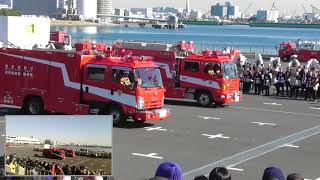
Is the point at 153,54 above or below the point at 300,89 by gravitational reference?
above

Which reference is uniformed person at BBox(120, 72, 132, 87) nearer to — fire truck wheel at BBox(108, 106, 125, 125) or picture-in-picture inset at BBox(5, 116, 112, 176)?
fire truck wheel at BBox(108, 106, 125, 125)

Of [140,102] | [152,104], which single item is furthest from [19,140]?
[152,104]

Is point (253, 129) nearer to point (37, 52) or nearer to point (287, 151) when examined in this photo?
point (287, 151)

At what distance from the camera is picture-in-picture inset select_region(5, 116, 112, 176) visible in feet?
19.7

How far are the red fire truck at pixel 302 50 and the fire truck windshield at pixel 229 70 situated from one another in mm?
32828

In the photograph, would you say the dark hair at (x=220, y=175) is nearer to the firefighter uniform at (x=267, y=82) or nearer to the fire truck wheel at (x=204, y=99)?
the fire truck wheel at (x=204, y=99)

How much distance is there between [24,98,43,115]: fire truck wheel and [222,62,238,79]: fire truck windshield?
8055mm

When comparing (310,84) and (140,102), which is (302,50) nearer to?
(310,84)

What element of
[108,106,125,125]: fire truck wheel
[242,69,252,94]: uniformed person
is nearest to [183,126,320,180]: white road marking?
[108,106,125,125]: fire truck wheel

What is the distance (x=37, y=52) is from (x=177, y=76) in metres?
7.17

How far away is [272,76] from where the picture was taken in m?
32.8

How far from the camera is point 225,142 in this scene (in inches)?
666

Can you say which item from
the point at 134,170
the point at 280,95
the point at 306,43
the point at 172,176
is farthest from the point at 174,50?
the point at 306,43

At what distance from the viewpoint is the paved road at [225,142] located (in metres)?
13.6
